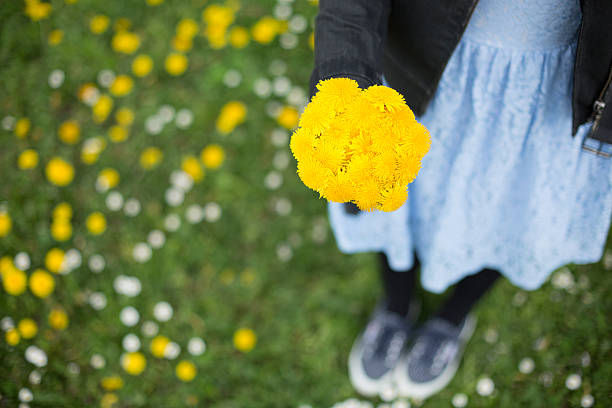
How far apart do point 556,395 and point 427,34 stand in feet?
4.35

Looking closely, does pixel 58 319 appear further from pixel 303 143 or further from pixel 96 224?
pixel 303 143

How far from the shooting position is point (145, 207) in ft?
6.28

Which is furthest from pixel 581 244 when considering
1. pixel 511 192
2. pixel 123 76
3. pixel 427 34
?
pixel 123 76

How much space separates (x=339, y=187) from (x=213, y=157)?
138cm

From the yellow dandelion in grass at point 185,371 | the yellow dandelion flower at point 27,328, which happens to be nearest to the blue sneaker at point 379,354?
the yellow dandelion in grass at point 185,371

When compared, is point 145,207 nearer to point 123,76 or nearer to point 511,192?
point 123,76

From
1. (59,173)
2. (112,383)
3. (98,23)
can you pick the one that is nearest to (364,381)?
(112,383)

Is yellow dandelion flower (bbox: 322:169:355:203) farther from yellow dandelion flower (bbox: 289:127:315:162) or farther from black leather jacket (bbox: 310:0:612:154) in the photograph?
black leather jacket (bbox: 310:0:612:154)

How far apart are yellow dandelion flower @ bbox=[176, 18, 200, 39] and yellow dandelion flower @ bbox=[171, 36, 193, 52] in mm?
16

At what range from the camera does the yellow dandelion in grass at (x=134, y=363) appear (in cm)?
163

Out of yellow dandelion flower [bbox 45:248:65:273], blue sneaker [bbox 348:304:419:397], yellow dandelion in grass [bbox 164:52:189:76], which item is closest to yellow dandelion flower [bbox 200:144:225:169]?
yellow dandelion in grass [bbox 164:52:189:76]

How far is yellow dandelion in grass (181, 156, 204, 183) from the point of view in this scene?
1.94 m

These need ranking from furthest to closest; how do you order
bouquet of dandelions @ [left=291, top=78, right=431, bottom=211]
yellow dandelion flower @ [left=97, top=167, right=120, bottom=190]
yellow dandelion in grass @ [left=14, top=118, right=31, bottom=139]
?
yellow dandelion in grass @ [left=14, top=118, right=31, bottom=139] → yellow dandelion flower @ [left=97, top=167, right=120, bottom=190] → bouquet of dandelions @ [left=291, top=78, right=431, bottom=211]

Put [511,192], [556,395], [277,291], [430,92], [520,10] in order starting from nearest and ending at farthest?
[520,10]
[430,92]
[511,192]
[556,395]
[277,291]
